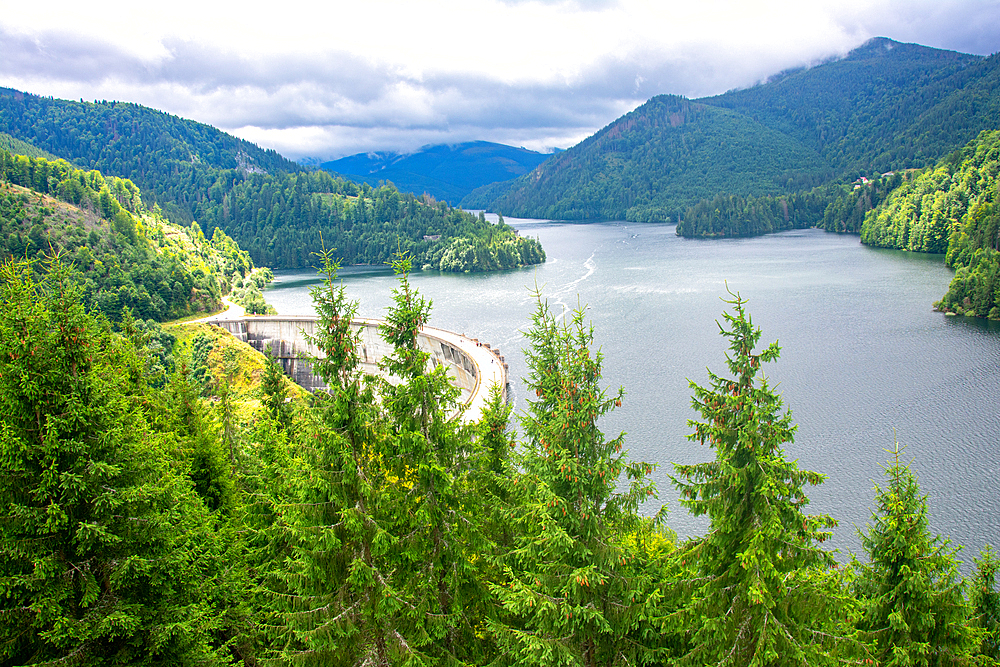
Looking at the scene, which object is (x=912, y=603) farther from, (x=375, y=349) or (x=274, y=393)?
(x=375, y=349)

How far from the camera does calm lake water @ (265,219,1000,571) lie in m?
37.9

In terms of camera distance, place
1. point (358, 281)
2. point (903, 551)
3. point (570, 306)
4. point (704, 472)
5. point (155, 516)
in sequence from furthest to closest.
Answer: point (358, 281), point (570, 306), point (903, 551), point (704, 472), point (155, 516)

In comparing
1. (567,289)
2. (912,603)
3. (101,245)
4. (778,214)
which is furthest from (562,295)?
(778,214)

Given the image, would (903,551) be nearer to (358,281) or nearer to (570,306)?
(570,306)

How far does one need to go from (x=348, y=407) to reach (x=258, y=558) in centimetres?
746

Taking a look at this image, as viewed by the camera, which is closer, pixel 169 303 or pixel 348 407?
pixel 348 407

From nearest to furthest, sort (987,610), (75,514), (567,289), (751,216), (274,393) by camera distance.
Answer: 1. (75,514)
2. (987,610)
3. (274,393)
4. (567,289)
5. (751,216)

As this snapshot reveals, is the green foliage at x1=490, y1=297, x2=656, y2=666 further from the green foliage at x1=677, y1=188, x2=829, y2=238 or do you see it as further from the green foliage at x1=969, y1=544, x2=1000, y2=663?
the green foliage at x1=677, y1=188, x2=829, y2=238

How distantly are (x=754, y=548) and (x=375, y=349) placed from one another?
223 feet

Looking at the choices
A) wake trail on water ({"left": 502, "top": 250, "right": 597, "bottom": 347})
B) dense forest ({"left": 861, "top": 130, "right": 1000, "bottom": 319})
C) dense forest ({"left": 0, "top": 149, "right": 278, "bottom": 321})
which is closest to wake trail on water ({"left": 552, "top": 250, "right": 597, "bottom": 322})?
wake trail on water ({"left": 502, "top": 250, "right": 597, "bottom": 347})

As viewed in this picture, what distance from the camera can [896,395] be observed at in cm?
5044

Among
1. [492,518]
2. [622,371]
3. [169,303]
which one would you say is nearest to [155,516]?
[492,518]

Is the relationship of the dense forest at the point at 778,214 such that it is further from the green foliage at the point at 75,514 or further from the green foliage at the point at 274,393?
the green foliage at the point at 75,514

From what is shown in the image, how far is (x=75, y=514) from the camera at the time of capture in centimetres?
1040
